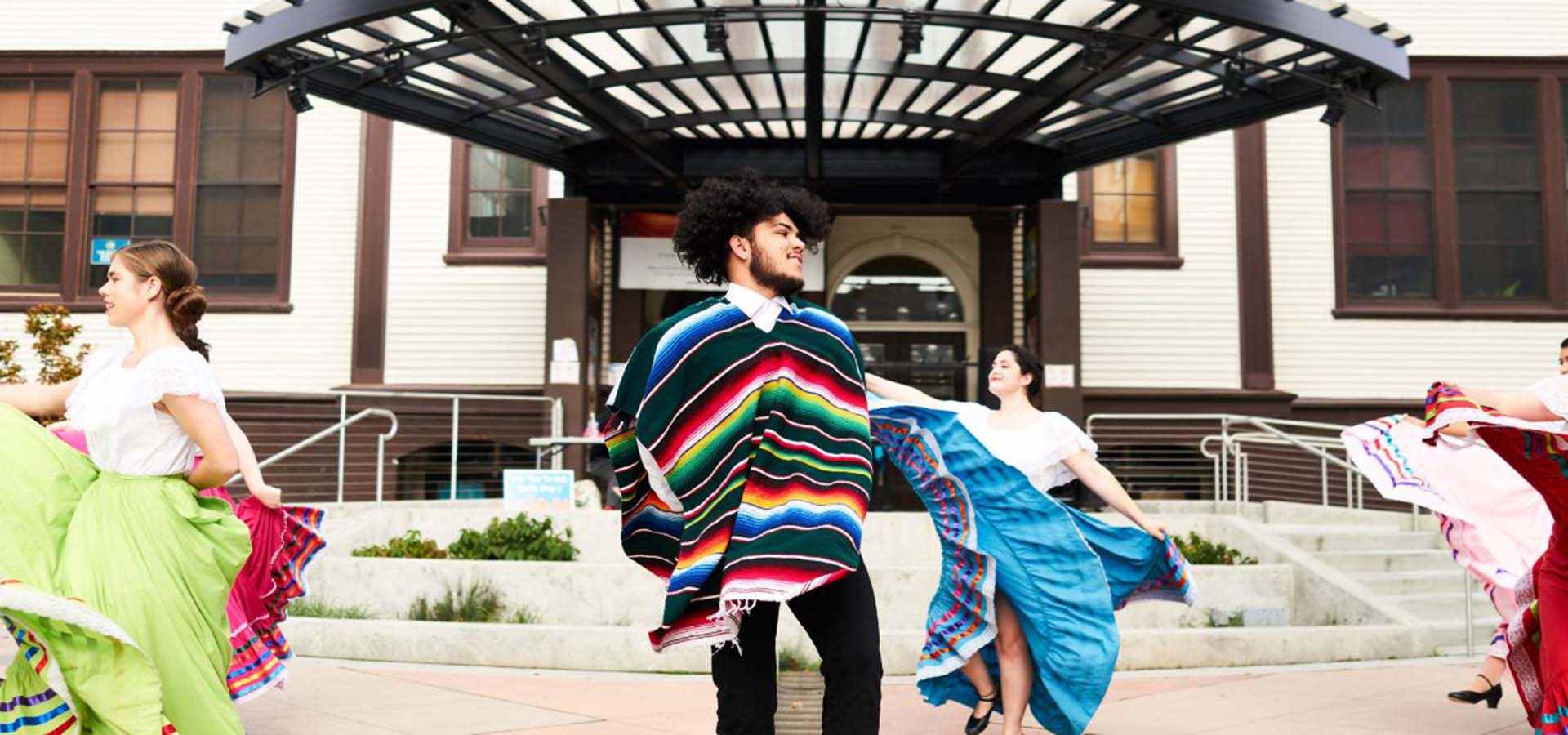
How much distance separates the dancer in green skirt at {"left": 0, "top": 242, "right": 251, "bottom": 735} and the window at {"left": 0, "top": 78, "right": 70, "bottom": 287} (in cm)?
1534

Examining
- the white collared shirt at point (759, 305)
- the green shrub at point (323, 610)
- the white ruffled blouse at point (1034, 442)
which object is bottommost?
the green shrub at point (323, 610)

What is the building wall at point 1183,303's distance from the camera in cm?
1734

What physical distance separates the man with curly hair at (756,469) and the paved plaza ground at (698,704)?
298 cm

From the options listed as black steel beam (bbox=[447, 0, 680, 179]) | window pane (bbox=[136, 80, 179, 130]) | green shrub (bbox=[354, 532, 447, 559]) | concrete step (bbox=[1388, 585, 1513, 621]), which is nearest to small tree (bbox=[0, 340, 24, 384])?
green shrub (bbox=[354, 532, 447, 559])

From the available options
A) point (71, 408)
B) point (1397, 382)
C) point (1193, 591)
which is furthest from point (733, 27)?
point (1397, 382)

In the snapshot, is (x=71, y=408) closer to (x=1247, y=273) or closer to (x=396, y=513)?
(x=396, y=513)

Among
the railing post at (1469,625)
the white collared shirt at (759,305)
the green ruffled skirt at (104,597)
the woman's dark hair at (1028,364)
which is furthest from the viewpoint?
the railing post at (1469,625)

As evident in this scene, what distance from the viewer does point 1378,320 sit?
17.4 metres

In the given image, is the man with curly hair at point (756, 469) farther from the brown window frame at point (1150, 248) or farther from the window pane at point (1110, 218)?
the window pane at point (1110, 218)

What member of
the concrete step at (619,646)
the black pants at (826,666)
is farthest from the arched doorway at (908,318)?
the black pants at (826,666)

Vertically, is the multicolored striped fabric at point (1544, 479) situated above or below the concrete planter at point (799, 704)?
above

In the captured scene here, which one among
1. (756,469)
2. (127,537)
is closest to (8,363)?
(127,537)

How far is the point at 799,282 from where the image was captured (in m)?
3.71

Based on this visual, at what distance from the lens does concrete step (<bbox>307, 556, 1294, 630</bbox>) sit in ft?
31.2
